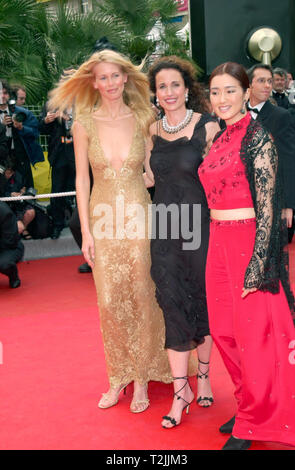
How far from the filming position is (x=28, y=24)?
11.1m

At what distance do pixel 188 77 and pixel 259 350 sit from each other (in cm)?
141

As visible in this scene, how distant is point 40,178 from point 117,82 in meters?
5.61

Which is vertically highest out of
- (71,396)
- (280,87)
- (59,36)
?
(59,36)

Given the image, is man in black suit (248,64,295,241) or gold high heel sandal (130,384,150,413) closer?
gold high heel sandal (130,384,150,413)

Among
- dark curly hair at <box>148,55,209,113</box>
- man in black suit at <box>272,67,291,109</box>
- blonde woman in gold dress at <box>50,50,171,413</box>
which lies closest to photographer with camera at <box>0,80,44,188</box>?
man in black suit at <box>272,67,291,109</box>

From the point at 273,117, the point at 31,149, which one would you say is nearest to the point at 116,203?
the point at 273,117

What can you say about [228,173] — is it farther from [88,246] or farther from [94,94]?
[94,94]

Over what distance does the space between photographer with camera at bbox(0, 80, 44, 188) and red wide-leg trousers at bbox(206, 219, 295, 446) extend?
190 inches

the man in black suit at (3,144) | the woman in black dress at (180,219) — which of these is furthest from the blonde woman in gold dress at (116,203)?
the man in black suit at (3,144)

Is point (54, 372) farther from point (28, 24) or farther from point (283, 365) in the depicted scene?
point (28, 24)

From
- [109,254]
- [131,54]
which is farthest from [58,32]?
[109,254]

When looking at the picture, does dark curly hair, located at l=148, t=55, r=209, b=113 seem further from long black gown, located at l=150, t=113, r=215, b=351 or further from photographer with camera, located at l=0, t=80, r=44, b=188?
photographer with camera, located at l=0, t=80, r=44, b=188

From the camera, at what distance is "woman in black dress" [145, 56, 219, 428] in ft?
10.4

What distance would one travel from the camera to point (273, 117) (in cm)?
491
